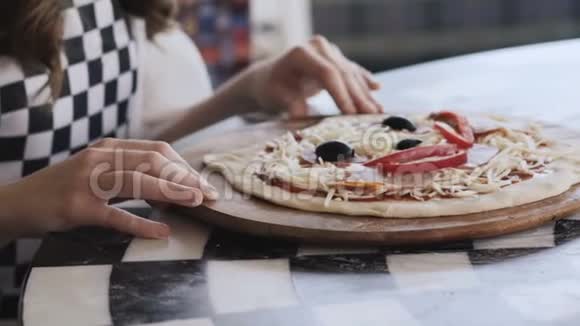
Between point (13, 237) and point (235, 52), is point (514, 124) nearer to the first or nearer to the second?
point (13, 237)

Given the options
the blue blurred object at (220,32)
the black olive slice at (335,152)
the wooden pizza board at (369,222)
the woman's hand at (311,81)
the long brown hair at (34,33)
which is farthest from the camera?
the blue blurred object at (220,32)

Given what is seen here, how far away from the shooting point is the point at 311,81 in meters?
1.48

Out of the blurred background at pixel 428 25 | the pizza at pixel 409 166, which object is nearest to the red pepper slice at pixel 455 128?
the pizza at pixel 409 166

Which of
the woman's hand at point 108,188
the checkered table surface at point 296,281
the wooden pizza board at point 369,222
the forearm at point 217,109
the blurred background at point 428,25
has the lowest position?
the blurred background at point 428,25

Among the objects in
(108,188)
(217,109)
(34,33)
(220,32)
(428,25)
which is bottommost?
(428,25)

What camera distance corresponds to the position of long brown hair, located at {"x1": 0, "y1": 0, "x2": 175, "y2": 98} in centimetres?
126

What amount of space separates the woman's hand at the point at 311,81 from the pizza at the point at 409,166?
0.29 ft

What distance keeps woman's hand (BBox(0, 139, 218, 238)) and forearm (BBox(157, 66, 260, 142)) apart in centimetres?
62

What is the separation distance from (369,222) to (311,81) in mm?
591

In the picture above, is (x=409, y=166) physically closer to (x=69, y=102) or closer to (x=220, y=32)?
(x=69, y=102)

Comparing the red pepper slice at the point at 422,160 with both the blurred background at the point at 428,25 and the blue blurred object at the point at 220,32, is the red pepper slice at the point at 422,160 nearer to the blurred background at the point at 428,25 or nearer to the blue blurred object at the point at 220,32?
the blue blurred object at the point at 220,32

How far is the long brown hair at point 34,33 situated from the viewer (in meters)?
1.26


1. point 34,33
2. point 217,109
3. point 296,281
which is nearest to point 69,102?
point 34,33

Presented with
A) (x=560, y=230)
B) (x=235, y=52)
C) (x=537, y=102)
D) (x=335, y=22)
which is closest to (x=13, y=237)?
(x=560, y=230)
